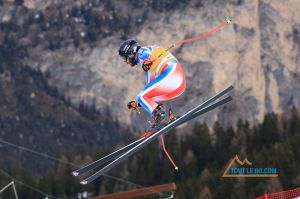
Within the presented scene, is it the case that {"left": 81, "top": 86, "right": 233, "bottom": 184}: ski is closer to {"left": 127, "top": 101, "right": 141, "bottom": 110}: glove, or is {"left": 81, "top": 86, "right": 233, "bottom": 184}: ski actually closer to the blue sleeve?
{"left": 127, "top": 101, "right": 141, "bottom": 110}: glove

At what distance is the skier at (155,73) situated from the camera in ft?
58.1

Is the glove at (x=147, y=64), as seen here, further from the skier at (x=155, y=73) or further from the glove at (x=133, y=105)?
the glove at (x=133, y=105)

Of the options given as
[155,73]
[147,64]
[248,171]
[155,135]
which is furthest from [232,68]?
[147,64]

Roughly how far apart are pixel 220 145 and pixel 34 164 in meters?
66.2

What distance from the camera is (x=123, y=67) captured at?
196750 millimetres

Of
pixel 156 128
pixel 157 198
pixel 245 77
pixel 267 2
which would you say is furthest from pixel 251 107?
pixel 156 128

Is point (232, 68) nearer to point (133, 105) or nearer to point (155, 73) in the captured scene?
point (133, 105)

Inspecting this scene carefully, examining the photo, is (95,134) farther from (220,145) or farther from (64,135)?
(220,145)

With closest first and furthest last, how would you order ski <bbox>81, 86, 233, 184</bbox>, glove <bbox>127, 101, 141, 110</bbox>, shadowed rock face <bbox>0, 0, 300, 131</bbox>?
1. ski <bbox>81, 86, 233, 184</bbox>
2. glove <bbox>127, 101, 141, 110</bbox>
3. shadowed rock face <bbox>0, 0, 300, 131</bbox>

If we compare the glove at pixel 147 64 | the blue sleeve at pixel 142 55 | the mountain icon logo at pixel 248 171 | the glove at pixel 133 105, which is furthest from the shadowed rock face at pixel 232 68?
the blue sleeve at pixel 142 55

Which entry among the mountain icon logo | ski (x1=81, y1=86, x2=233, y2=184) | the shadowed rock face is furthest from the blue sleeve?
the shadowed rock face

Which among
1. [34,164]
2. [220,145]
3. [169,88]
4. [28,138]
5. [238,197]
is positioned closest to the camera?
[169,88]

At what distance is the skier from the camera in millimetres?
17703

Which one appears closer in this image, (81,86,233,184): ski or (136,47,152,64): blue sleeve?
(136,47,152,64): blue sleeve
